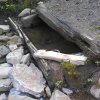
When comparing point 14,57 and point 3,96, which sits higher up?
point 14,57

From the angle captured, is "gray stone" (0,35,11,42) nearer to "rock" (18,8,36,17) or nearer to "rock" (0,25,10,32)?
"rock" (0,25,10,32)

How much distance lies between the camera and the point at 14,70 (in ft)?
17.4

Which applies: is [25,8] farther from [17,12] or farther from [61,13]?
[61,13]

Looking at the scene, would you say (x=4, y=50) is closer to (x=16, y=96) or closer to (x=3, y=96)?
(x=3, y=96)

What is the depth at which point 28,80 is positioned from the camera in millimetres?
5070

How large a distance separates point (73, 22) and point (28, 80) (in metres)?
1.66

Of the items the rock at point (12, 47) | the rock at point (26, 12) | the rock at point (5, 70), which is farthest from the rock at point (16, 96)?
the rock at point (26, 12)

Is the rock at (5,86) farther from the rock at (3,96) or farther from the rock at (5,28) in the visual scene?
Result: the rock at (5,28)

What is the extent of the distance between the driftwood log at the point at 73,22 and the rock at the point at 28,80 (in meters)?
0.96

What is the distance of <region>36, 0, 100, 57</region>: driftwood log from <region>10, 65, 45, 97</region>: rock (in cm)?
96

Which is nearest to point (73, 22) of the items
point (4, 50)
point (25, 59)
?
point (25, 59)

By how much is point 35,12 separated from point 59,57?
2.73 metres

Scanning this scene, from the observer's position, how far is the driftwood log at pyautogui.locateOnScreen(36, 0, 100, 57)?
5046mm

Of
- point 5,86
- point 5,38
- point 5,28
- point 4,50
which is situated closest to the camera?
point 5,86
